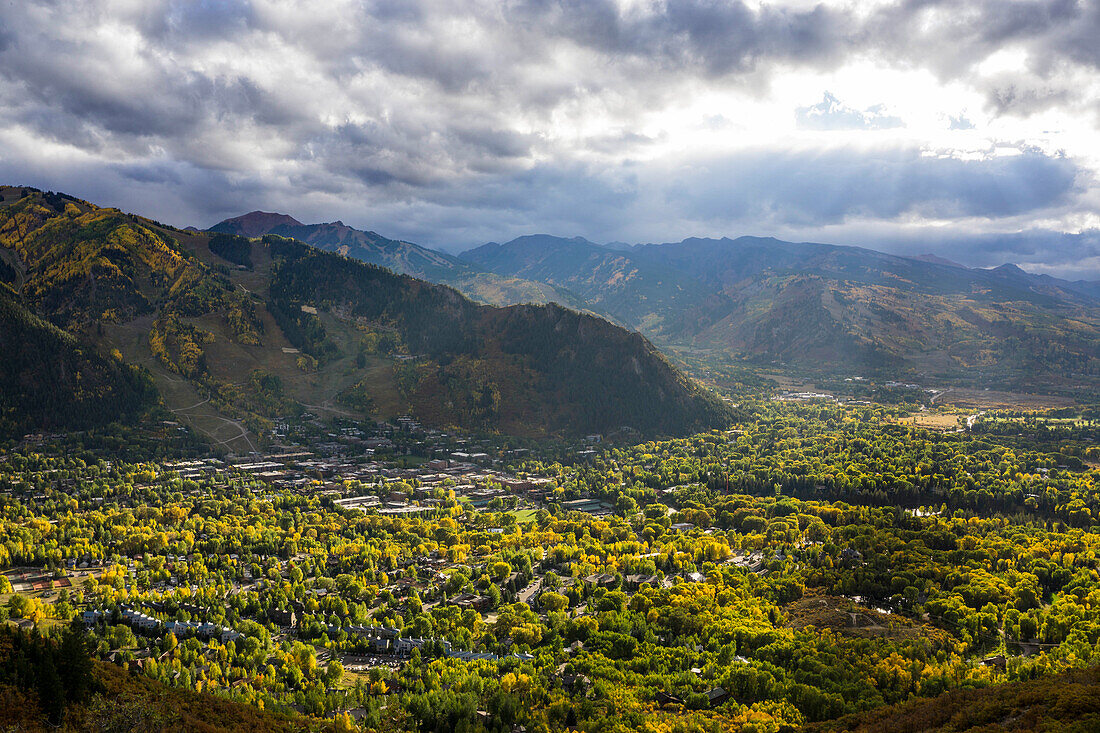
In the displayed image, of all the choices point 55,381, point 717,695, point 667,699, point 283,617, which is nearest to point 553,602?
point 667,699

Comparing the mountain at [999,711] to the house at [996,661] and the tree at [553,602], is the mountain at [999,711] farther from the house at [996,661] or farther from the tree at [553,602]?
the tree at [553,602]

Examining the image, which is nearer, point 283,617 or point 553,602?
point 283,617

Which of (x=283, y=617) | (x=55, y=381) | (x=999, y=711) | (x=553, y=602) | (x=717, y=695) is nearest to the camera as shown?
(x=999, y=711)

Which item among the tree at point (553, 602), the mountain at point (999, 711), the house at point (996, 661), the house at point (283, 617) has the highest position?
the mountain at point (999, 711)

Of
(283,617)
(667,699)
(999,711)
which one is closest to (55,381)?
(283,617)

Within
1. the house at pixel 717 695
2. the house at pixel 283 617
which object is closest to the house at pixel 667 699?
the house at pixel 717 695

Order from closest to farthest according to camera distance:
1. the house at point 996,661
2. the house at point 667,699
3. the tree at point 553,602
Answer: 1. the house at point 667,699
2. the house at point 996,661
3. the tree at point 553,602

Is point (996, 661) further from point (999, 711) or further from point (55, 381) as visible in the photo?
point (55, 381)

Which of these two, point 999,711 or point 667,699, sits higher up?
point 999,711

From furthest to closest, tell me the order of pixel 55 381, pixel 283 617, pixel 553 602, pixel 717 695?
pixel 55 381
pixel 553 602
pixel 283 617
pixel 717 695

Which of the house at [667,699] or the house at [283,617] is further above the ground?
the house at [667,699]

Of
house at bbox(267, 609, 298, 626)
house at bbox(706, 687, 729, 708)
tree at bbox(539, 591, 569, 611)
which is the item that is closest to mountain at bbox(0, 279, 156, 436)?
house at bbox(267, 609, 298, 626)

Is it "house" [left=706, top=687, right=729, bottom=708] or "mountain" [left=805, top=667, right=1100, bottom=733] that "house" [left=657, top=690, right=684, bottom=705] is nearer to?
"house" [left=706, top=687, right=729, bottom=708]

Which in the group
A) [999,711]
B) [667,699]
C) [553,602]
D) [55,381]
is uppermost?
[55,381]
